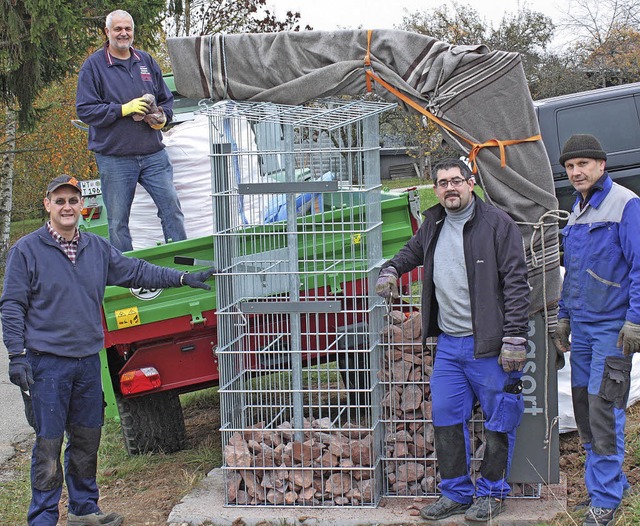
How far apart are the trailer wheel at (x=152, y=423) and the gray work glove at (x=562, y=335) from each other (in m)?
2.53

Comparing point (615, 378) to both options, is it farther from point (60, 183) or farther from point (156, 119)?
point (156, 119)

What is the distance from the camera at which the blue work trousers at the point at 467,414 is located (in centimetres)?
461

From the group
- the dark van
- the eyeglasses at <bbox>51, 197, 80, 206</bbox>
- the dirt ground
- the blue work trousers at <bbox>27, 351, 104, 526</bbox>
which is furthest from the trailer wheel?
the dark van

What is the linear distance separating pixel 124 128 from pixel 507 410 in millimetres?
3116

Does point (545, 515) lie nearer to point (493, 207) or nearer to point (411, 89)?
point (493, 207)

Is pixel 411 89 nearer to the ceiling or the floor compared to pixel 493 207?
nearer to the ceiling

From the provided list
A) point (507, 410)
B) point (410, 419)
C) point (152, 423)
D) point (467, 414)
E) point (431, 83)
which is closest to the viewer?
point (507, 410)

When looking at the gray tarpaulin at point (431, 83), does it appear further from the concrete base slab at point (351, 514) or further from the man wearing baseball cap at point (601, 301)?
the concrete base slab at point (351, 514)

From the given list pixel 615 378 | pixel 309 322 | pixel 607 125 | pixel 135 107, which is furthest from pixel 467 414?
pixel 607 125

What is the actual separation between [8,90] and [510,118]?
10.8m

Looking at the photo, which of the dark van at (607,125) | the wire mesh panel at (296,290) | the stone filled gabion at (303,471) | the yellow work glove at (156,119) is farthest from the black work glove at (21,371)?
the dark van at (607,125)

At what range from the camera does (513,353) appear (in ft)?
14.5

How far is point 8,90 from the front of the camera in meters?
13.7

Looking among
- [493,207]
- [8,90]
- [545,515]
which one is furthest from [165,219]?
[8,90]
